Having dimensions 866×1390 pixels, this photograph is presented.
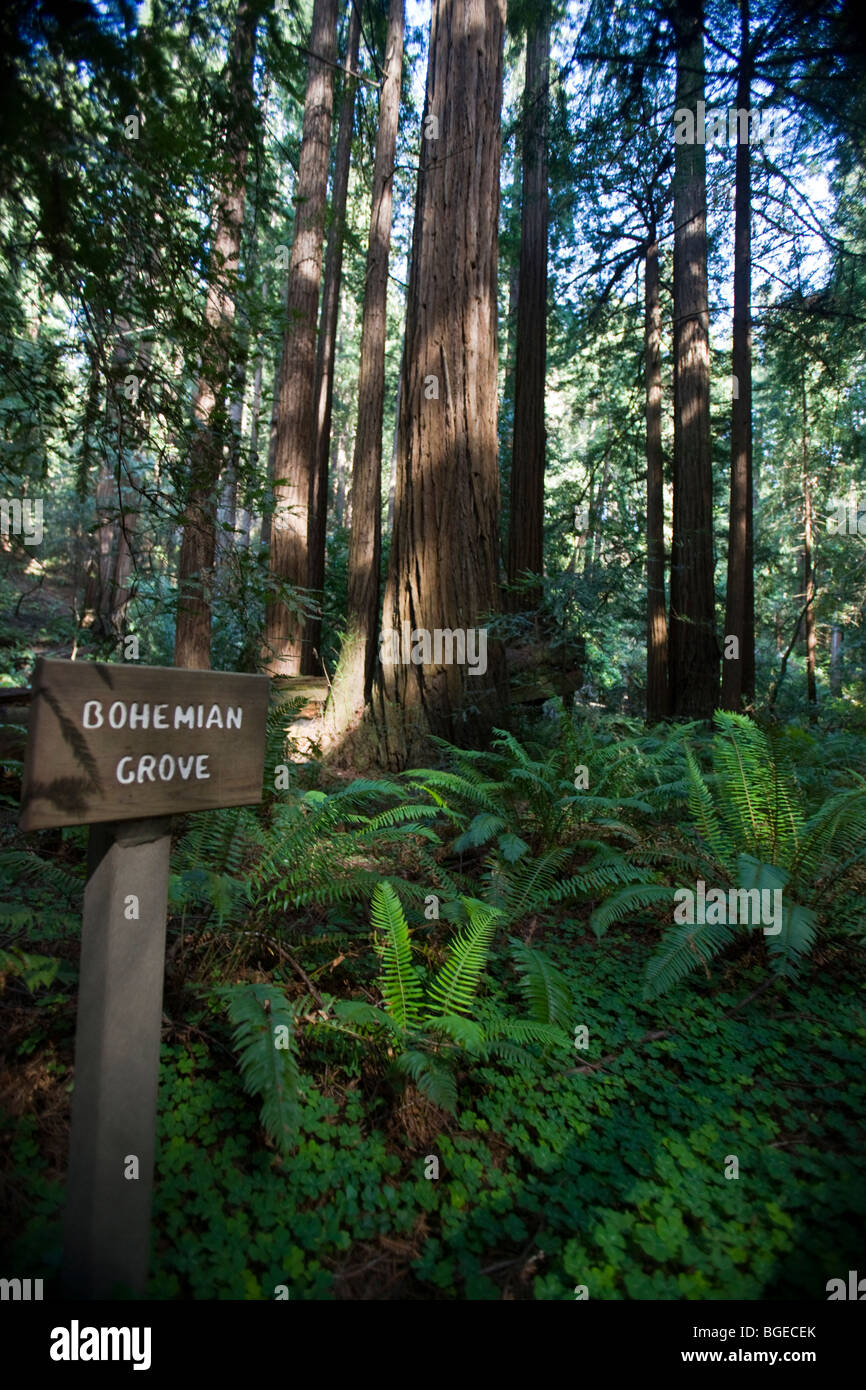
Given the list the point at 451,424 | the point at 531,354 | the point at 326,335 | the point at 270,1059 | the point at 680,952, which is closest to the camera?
the point at 270,1059

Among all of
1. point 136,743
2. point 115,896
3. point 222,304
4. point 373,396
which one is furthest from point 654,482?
point 115,896

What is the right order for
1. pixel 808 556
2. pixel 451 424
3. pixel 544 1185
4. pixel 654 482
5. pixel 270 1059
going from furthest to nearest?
1. pixel 808 556
2. pixel 654 482
3. pixel 451 424
4. pixel 544 1185
5. pixel 270 1059

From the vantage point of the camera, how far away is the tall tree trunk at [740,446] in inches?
342

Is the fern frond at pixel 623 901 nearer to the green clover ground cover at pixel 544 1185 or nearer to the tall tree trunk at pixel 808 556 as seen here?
the green clover ground cover at pixel 544 1185

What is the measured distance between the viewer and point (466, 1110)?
7.18 ft

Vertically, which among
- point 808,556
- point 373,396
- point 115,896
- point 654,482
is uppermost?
point 808,556

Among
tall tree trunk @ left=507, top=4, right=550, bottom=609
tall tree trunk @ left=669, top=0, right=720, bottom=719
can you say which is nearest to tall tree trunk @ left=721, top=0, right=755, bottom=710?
tall tree trunk @ left=669, top=0, right=720, bottom=719

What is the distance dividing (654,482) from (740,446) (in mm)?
2314

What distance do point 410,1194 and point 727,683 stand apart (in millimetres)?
8217

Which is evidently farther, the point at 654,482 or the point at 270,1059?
the point at 654,482

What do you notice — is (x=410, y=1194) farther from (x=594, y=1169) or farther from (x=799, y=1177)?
(x=799, y=1177)

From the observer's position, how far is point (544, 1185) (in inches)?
77.4

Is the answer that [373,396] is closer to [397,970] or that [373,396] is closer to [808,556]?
[397,970]
